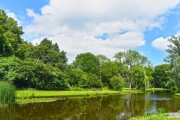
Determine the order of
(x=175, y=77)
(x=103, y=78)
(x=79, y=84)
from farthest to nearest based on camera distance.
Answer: (x=103, y=78), (x=79, y=84), (x=175, y=77)

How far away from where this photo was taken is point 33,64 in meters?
58.1

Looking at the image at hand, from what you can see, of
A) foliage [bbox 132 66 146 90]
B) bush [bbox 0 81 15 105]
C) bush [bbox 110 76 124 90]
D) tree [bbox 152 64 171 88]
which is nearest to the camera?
bush [bbox 0 81 15 105]

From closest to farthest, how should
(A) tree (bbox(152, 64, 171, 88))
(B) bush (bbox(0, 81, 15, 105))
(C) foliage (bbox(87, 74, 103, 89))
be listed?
(B) bush (bbox(0, 81, 15, 105)), (C) foliage (bbox(87, 74, 103, 89)), (A) tree (bbox(152, 64, 171, 88))

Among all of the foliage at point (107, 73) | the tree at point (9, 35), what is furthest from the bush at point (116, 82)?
the tree at point (9, 35)

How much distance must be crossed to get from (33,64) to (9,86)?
25699 mm

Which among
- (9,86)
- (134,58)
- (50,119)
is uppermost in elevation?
(134,58)

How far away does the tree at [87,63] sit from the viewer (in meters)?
92.7

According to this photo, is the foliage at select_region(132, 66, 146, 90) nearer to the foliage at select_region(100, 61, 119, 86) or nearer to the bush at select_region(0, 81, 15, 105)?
the foliage at select_region(100, 61, 119, 86)

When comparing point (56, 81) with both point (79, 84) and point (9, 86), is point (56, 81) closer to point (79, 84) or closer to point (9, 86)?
point (79, 84)

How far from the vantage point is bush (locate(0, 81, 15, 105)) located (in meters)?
31.7

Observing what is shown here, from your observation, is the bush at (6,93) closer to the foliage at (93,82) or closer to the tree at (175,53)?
the tree at (175,53)

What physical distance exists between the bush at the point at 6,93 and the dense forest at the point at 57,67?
17903 mm

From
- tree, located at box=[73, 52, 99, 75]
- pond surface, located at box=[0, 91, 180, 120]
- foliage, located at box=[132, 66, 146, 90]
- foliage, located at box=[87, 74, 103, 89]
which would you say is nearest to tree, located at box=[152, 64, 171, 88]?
foliage, located at box=[132, 66, 146, 90]

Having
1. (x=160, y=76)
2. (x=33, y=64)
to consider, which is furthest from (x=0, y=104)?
(x=160, y=76)
